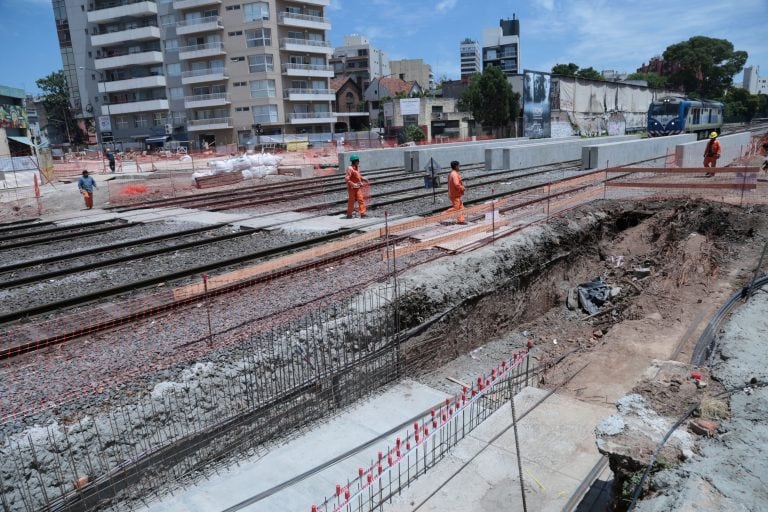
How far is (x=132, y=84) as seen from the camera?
6216cm

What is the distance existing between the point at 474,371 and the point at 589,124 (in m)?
49.8

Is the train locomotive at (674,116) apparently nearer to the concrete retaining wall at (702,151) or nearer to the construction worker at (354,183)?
the concrete retaining wall at (702,151)

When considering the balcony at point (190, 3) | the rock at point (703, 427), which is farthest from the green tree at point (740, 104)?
the rock at point (703, 427)

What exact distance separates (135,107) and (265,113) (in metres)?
17.2

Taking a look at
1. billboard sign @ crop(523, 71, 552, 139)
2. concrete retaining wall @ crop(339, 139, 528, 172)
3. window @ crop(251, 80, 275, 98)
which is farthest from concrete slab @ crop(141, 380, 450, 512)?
window @ crop(251, 80, 275, 98)

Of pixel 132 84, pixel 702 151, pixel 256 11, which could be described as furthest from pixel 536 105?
pixel 132 84

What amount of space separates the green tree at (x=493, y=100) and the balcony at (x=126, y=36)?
122 ft

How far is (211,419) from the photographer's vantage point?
5.94 m

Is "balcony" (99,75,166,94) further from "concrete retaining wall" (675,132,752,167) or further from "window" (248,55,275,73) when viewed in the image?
"concrete retaining wall" (675,132,752,167)

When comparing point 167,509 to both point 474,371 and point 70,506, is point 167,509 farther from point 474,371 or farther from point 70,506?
point 474,371

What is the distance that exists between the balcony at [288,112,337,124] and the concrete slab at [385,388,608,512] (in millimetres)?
57720

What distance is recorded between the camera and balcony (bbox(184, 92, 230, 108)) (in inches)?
2323

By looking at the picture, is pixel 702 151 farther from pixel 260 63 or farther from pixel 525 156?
pixel 260 63

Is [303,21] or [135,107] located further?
[135,107]
